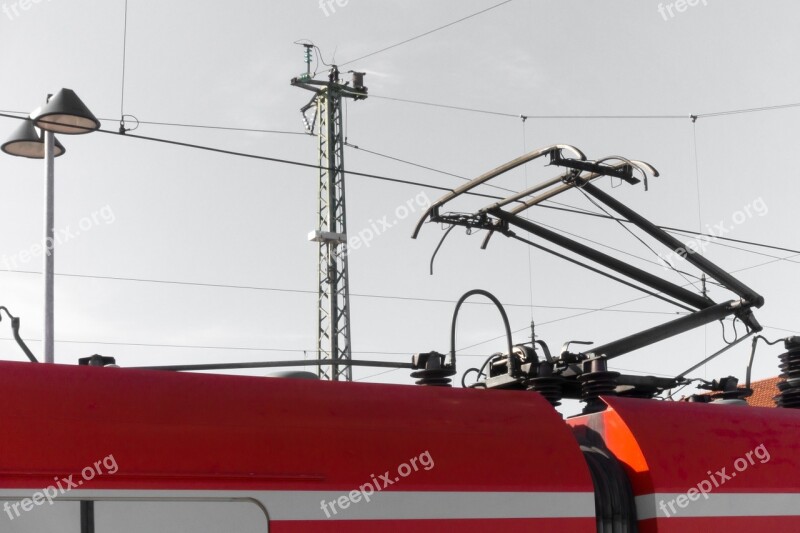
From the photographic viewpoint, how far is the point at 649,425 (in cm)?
697

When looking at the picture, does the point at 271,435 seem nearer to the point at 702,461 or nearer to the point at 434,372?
the point at 434,372

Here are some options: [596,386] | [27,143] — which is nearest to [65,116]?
[27,143]

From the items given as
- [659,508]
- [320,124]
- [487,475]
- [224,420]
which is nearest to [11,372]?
[224,420]

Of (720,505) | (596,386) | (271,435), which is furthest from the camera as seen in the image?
(596,386)

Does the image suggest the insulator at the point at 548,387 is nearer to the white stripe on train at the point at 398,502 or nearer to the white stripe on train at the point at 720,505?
the white stripe on train at the point at 720,505

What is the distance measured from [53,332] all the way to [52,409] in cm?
392

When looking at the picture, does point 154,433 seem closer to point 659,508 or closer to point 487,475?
point 487,475

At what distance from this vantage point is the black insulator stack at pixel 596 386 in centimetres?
745

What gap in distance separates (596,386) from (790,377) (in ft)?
6.93

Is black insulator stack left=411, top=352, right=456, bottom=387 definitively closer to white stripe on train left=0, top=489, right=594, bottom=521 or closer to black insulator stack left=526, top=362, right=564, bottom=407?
black insulator stack left=526, top=362, right=564, bottom=407

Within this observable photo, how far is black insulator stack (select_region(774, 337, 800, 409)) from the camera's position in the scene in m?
8.56

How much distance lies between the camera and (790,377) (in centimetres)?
871

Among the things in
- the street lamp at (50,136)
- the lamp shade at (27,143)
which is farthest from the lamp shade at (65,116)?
the lamp shade at (27,143)

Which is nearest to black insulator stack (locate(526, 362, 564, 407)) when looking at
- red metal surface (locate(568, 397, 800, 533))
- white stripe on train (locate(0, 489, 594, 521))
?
red metal surface (locate(568, 397, 800, 533))
